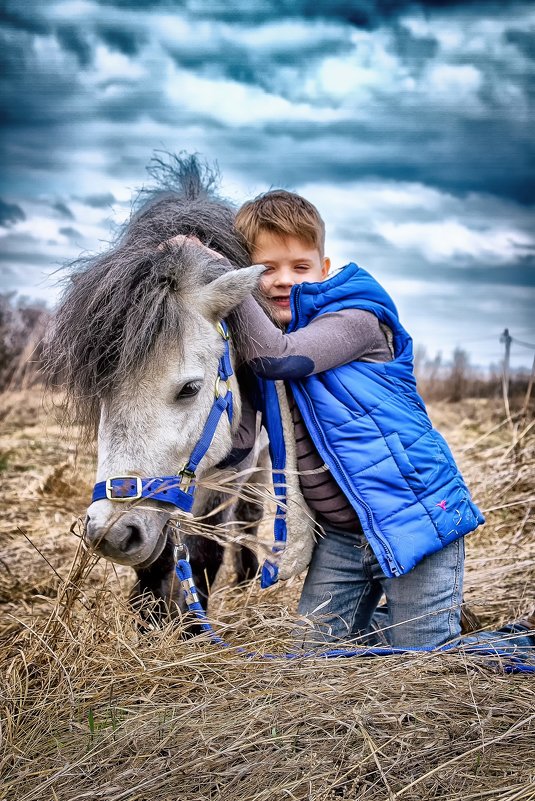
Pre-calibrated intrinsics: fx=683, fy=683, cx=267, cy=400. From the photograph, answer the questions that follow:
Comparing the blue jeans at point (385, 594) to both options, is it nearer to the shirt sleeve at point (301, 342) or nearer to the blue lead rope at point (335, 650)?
the blue lead rope at point (335, 650)

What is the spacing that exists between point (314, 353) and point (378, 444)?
15.6 inches

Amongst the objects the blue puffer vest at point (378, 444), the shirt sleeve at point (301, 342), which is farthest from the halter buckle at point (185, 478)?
the shirt sleeve at point (301, 342)

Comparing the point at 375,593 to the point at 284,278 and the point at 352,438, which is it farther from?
the point at 284,278

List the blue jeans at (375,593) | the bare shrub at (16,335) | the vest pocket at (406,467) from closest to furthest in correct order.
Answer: the vest pocket at (406,467)
the blue jeans at (375,593)
the bare shrub at (16,335)

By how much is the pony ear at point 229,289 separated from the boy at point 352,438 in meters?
0.12

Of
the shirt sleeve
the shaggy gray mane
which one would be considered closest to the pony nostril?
the shaggy gray mane

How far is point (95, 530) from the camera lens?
205cm

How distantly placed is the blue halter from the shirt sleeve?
0.10 m

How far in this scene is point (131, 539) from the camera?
2.14m

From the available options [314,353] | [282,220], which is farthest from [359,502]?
[282,220]

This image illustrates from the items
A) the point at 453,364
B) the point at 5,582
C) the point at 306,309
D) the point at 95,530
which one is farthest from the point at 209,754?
the point at 453,364

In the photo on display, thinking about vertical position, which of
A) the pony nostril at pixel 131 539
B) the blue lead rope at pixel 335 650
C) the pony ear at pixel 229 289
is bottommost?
the blue lead rope at pixel 335 650

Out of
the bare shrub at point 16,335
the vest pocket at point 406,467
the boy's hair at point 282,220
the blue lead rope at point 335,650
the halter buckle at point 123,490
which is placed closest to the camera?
the halter buckle at point 123,490

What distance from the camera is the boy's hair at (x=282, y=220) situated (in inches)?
104
